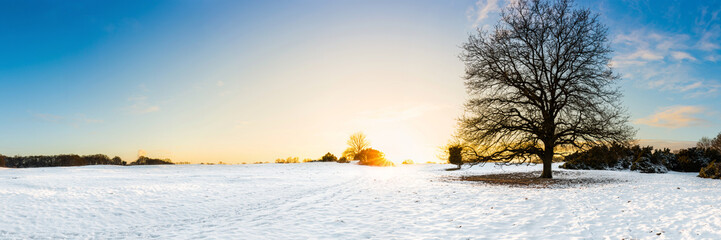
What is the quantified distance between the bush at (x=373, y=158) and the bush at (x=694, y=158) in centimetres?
2597

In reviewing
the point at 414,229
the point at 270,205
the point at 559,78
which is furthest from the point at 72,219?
the point at 559,78

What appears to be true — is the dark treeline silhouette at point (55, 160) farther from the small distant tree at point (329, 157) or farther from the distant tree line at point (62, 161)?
the small distant tree at point (329, 157)

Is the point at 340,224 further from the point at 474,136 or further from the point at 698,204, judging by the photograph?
the point at 474,136

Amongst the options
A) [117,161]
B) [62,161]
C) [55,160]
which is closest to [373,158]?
[117,161]

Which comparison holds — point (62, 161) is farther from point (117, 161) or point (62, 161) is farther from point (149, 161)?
point (149, 161)

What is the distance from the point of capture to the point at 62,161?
1206 inches

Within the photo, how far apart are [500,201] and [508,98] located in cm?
1044

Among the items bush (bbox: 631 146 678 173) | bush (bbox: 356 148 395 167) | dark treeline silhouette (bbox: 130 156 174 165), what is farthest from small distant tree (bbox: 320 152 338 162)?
bush (bbox: 631 146 678 173)

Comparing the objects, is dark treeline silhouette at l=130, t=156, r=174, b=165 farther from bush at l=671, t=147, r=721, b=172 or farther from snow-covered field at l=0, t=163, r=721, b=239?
bush at l=671, t=147, r=721, b=172

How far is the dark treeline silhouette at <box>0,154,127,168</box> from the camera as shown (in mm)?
28906

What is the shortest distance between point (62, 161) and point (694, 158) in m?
48.8

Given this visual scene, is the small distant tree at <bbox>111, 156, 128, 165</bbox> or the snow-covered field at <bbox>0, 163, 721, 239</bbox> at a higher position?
the small distant tree at <bbox>111, 156, 128, 165</bbox>

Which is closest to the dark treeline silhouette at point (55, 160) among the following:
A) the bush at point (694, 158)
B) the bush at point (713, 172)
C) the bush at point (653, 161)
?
the bush at point (653, 161)

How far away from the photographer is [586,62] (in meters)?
19.2
